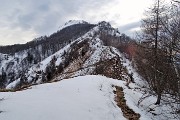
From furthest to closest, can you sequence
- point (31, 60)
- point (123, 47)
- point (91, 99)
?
point (31, 60)
point (123, 47)
point (91, 99)

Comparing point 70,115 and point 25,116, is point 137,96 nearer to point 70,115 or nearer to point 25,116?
point 70,115

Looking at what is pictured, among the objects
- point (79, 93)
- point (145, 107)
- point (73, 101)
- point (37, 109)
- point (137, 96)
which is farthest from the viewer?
point (137, 96)

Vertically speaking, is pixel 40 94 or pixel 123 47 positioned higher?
pixel 123 47

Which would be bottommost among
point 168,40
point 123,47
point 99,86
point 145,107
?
point 145,107

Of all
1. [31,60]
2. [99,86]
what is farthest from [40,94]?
[31,60]

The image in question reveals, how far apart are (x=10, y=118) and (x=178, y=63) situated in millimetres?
6169

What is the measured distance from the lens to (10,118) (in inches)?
424

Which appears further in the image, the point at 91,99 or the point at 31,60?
the point at 31,60

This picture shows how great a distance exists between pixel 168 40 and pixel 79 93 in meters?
7.51

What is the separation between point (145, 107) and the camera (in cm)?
1948

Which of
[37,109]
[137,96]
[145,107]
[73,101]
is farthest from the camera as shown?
[137,96]

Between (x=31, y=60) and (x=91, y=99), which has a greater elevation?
(x=31, y=60)

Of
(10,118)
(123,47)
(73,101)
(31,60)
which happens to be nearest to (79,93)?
(73,101)

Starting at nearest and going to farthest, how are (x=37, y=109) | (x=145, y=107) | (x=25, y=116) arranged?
1. (x=25, y=116)
2. (x=37, y=109)
3. (x=145, y=107)
